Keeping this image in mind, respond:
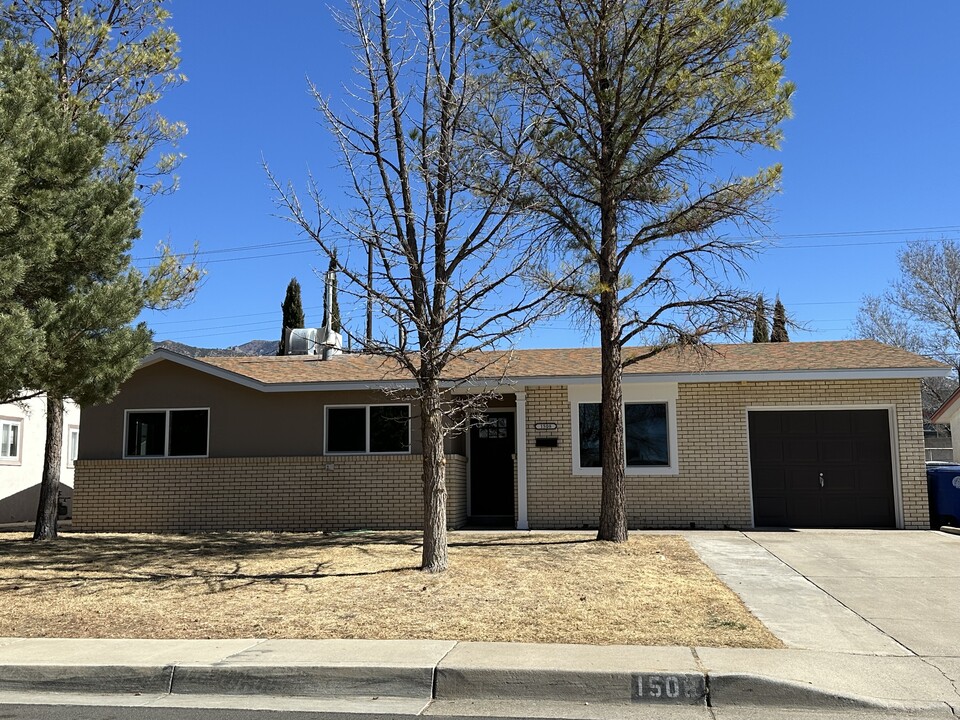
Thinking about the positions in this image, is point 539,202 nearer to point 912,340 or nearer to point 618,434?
point 618,434

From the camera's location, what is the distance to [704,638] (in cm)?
727

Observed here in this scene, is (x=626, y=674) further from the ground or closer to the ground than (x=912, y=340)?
Answer: closer to the ground

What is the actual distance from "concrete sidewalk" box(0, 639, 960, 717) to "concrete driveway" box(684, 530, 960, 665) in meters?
0.61

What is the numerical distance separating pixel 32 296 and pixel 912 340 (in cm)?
4027

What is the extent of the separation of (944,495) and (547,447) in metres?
7.21

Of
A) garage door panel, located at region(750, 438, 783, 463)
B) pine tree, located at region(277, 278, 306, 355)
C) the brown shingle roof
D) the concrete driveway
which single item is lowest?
the concrete driveway

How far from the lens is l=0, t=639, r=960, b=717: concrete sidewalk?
19.6 feet

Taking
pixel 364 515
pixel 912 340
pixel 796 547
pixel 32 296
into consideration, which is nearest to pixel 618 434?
pixel 796 547

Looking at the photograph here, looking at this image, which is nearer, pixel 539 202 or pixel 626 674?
pixel 626 674

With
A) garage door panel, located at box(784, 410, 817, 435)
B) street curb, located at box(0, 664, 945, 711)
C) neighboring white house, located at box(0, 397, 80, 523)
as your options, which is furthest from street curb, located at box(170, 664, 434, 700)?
neighboring white house, located at box(0, 397, 80, 523)

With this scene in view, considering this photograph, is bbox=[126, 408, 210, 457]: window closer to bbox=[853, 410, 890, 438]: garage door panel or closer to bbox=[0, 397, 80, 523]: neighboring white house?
bbox=[0, 397, 80, 523]: neighboring white house

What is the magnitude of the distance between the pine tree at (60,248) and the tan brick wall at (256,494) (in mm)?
4329

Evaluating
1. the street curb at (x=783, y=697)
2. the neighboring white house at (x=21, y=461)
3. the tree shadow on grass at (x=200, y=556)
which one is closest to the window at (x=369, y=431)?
the tree shadow on grass at (x=200, y=556)

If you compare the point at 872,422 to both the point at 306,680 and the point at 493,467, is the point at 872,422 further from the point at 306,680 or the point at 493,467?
the point at 306,680
